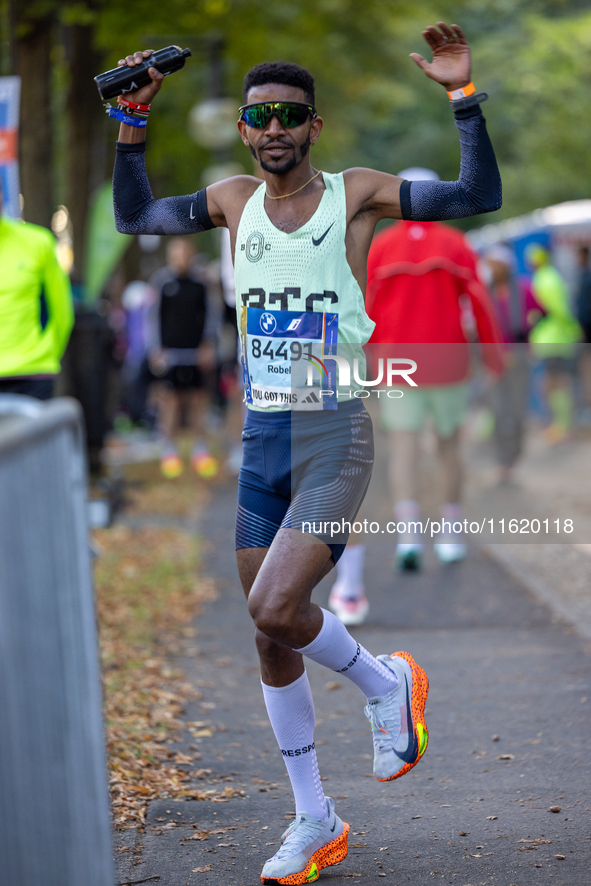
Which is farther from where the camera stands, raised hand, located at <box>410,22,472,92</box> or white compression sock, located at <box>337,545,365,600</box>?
white compression sock, located at <box>337,545,365,600</box>

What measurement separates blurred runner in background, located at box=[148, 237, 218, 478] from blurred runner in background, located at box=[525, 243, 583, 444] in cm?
418

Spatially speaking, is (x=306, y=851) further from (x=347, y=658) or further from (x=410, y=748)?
(x=347, y=658)

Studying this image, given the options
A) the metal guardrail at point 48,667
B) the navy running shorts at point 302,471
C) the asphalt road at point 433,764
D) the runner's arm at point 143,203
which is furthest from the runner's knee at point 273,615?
the runner's arm at point 143,203

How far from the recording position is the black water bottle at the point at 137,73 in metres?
3.67

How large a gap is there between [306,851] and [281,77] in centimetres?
229

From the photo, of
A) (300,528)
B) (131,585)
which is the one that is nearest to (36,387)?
(131,585)

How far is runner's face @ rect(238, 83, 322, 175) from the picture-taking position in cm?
353

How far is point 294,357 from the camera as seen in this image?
352 centimetres

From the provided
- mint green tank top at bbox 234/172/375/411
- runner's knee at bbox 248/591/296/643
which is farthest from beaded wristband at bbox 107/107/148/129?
runner's knee at bbox 248/591/296/643

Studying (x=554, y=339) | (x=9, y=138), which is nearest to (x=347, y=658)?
(x=9, y=138)

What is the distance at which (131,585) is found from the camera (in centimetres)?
769

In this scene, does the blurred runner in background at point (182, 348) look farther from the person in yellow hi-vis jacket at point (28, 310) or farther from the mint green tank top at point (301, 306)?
the mint green tank top at point (301, 306)

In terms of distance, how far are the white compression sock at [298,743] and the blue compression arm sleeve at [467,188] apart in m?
1.47

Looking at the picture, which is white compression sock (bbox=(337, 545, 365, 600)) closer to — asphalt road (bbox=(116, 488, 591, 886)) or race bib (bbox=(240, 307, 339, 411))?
asphalt road (bbox=(116, 488, 591, 886))
